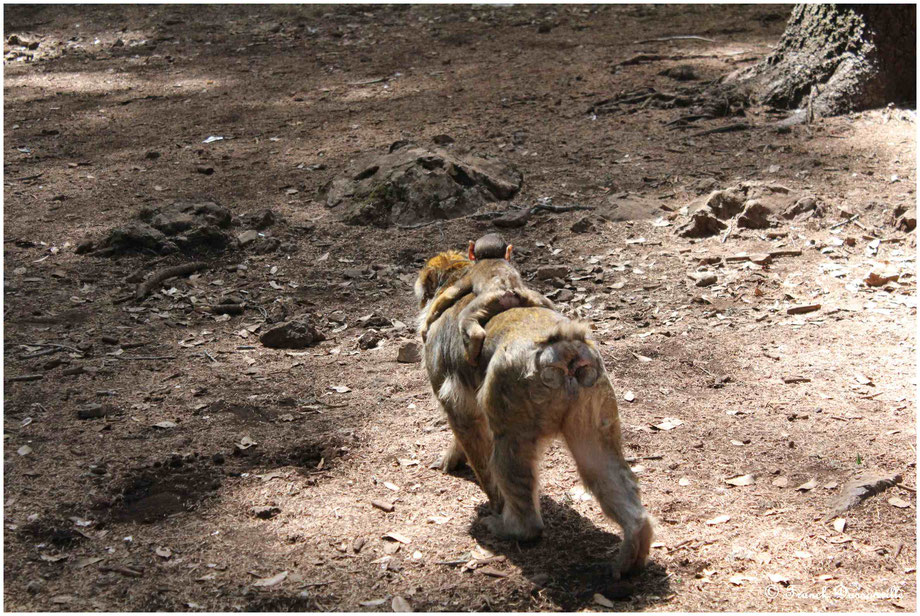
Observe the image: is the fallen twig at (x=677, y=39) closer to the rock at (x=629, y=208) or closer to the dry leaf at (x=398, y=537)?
the rock at (x=629, y=208)

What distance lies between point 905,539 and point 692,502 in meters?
1.04

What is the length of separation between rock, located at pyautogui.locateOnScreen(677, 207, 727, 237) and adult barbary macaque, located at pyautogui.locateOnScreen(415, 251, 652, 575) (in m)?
4.19

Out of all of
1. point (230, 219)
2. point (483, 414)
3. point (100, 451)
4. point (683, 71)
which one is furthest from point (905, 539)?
point (683, 71)

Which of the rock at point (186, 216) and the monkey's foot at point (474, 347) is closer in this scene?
the monkey's foot at point (474, 347)

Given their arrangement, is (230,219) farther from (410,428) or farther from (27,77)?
(27,77)

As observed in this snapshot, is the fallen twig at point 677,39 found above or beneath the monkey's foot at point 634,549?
above

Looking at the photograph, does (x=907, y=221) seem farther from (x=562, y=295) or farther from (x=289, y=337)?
(x=289, y=337)

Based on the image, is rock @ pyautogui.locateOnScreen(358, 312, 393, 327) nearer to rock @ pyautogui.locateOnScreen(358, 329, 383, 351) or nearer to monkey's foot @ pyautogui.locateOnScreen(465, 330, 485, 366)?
rock @ pyautogui.locateOnScreen(358, 329, 383, 351)

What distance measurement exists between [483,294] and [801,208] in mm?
4818

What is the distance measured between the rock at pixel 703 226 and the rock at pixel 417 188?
1.93 metres

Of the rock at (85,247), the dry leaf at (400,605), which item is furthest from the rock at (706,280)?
the rock at (85,247)

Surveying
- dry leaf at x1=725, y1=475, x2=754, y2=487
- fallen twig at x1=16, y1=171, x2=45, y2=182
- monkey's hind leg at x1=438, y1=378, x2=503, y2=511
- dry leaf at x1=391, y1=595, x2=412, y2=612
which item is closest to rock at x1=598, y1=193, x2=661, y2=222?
dry leaf at x1=725, y1=475, x2=754, y2=487

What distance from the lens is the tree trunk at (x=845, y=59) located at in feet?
31.4

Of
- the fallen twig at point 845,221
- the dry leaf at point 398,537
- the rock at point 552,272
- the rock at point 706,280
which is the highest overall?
the fallen twig at point 845,221
